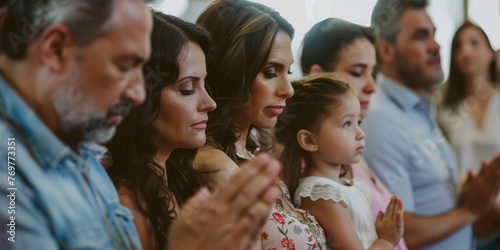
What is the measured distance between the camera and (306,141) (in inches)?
52.2

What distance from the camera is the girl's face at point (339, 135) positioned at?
131 centimetres

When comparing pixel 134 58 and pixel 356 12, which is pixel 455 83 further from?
pixel 134 58

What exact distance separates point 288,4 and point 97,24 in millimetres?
676

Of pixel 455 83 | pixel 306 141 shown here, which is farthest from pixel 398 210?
pixel 455 83

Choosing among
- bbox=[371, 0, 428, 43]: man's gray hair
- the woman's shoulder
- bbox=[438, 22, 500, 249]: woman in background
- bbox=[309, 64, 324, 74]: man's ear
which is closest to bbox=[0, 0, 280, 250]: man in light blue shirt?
the woman's shoulder

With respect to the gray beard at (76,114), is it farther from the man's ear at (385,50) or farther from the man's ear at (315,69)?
the man's ear at (385,50)

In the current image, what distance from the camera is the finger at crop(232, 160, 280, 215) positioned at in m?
0.80

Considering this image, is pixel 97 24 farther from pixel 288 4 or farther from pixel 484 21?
pixel 484 21

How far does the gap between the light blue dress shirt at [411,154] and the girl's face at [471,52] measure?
23cm

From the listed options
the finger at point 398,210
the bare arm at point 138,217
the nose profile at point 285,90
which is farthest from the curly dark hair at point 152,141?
the finger at point 398,210

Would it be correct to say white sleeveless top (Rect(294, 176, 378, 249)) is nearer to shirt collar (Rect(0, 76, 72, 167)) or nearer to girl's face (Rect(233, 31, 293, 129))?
girl's face (Rect(233, 31, 293, 129))

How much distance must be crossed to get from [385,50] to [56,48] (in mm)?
1131

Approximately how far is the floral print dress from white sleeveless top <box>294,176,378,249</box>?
66 mm

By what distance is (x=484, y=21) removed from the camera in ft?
6.90
